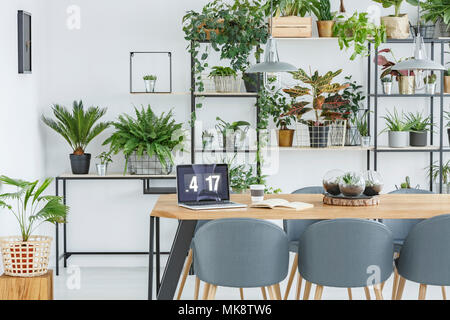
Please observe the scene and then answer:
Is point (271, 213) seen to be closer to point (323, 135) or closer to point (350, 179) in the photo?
point (350, 179)

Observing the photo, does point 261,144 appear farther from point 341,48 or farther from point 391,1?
point 391,1

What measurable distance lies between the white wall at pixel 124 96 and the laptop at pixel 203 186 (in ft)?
6.62

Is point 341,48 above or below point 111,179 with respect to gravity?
above

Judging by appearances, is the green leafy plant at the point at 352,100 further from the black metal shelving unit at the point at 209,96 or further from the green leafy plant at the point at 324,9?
the black metal shelving unit at the point at 209,96

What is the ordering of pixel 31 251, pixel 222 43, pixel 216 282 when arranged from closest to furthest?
pixel 216 282
pixel 31 251
pixel 222 43

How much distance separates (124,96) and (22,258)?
210 cm

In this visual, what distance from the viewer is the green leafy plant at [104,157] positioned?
5.74 m

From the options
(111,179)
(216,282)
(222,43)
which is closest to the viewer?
(216,282)

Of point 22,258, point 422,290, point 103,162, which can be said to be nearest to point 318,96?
point 103,162

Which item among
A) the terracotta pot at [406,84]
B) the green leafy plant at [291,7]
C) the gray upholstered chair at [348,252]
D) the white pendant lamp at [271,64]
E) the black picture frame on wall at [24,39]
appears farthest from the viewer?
the terracotta pot at [406,84]

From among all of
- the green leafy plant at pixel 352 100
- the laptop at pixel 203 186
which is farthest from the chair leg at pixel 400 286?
the green leafy plant at pixel 352 100

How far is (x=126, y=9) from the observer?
5.88 m

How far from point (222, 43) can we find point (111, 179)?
1.61 meters

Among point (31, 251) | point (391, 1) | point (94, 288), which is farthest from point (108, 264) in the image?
point (391, 1)
